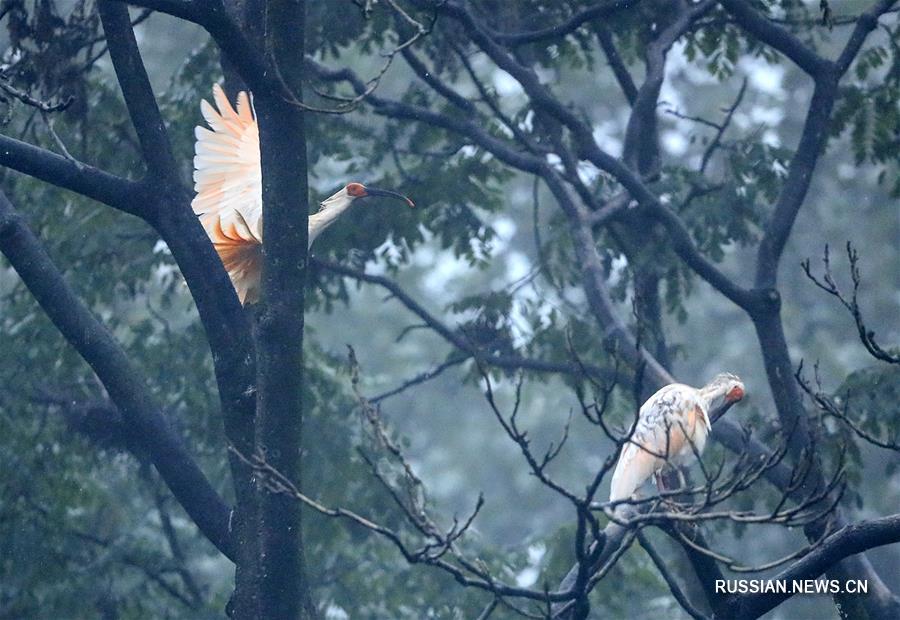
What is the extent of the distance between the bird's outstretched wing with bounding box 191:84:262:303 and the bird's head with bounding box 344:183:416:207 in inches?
31.1

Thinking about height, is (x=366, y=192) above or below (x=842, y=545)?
above

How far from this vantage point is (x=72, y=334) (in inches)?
218

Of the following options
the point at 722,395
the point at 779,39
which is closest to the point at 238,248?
the point at 722,395

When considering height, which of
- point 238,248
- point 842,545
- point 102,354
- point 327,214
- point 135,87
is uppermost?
point 327,214

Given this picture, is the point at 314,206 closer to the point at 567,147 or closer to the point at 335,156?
the point at 335,156

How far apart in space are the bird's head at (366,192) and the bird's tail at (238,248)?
86 centimetres

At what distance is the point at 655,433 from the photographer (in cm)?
616

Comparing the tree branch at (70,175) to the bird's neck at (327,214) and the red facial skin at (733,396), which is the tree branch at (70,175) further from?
the red facial skin at (733,396)

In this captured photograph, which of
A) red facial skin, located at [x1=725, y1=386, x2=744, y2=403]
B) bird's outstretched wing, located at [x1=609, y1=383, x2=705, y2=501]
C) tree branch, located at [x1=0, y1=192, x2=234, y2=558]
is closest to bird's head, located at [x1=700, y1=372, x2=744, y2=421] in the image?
red facial skin, located at [x1=725, y1=386, x2=744, y2=403]

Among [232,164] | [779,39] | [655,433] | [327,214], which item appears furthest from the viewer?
[327,214]

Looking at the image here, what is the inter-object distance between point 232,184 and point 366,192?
97 centimetres

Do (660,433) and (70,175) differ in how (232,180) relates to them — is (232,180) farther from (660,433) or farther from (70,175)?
(660,433)

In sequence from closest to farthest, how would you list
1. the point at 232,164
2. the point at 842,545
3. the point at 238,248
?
the point at 842,545 < the point at 238,248 < the point at 232,164

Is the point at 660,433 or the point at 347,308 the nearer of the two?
the point at 660,433
